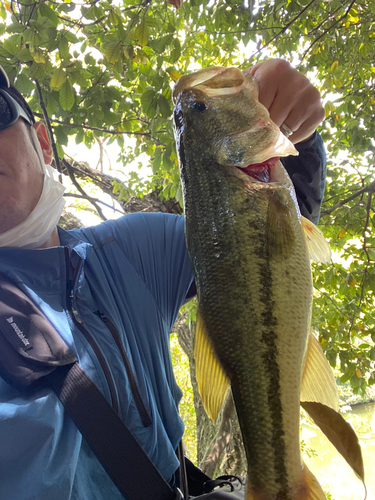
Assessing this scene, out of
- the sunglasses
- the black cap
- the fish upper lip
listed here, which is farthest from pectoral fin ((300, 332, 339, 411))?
the black cap

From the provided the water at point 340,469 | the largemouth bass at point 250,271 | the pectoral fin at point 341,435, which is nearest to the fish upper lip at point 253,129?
the largemouth bass at point 250,271

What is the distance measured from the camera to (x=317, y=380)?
43.6 inches

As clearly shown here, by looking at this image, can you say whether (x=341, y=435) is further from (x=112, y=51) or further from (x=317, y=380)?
(x=112, y=51)

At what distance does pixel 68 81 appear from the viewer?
95.6 inches

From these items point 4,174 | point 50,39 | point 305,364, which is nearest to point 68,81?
point 50,39

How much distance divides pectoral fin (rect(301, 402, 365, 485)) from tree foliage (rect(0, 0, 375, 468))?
1.41 m

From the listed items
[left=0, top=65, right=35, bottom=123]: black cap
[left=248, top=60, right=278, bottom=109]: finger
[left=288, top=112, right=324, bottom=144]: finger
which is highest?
[left=0, top=65, right=35, bottom=123]: black cap

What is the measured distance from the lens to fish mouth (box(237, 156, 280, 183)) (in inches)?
49.8

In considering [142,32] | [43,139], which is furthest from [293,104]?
[142,32]

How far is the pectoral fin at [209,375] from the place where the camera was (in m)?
1.04

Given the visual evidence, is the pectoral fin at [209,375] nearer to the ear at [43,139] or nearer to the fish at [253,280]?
the fish at [253,280]

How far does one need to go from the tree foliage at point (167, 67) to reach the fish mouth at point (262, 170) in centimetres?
60

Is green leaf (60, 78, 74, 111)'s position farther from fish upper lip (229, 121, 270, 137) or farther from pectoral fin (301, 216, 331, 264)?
pectoral fin (301, 216, 331, 264)

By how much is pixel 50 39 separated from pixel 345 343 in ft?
12.0
